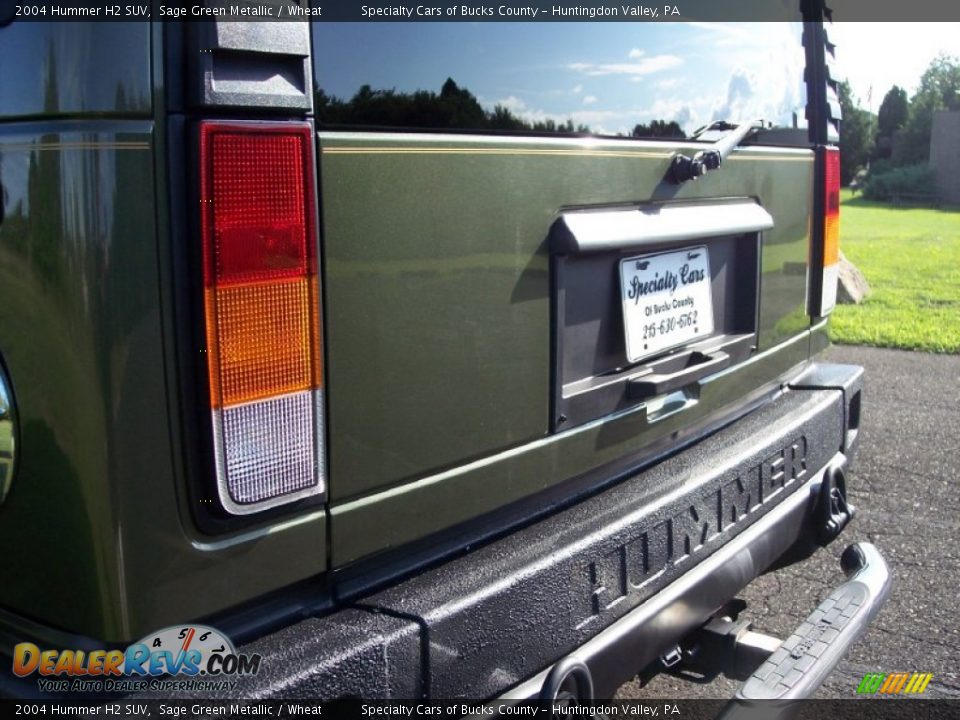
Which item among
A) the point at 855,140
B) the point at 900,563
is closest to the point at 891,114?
the point at 855,140

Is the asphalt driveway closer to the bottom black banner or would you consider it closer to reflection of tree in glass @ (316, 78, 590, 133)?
the bottom black banner

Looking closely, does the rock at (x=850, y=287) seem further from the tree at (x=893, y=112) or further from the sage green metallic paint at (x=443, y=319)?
the tree at (x=893, y=112)

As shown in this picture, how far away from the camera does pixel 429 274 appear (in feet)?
5.98

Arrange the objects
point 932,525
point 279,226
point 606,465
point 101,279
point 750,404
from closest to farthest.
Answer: point 101,279 → point 279,226 → point 606,465 → point 750,404 → point 932,525

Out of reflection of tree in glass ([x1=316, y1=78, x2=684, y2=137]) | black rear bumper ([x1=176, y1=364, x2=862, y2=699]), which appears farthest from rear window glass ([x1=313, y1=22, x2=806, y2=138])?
black rear bumper ([x1=176, y1=364, x2=862, y2=699])

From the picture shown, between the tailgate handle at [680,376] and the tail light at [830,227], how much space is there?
0.79 m

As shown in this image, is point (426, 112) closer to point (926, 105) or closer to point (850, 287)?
point (850, 287)

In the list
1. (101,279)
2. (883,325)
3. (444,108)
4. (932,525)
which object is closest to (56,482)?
(101,279)

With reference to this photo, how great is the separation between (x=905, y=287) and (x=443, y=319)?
12.5 metres

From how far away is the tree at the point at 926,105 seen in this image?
4672 cm

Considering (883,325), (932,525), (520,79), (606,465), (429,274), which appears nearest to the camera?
(429,274)

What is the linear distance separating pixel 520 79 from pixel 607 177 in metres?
0.33

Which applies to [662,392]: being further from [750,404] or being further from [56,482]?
[56,482]

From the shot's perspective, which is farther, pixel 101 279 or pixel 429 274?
pixel 429 274
